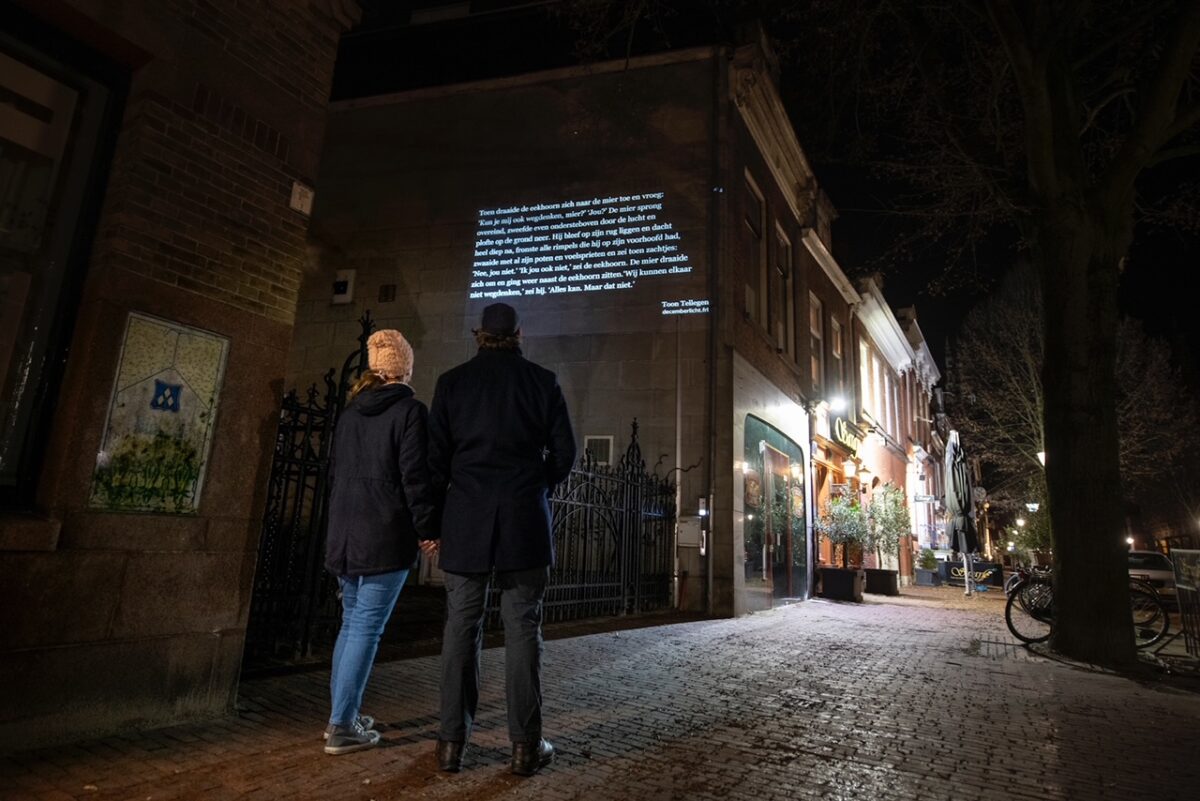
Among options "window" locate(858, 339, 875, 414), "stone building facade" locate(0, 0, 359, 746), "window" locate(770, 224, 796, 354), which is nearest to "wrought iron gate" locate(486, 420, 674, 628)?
"stone building facade" locate(0, 0, 359, 746)

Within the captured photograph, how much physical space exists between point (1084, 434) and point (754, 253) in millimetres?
7104

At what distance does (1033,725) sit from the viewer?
13.4ft

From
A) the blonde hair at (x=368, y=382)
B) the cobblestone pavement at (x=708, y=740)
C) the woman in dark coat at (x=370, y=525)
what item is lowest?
the cobblestone pavement at (x=708, y=740)

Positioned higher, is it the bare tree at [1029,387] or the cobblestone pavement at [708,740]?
the bare tree at [1029,387]

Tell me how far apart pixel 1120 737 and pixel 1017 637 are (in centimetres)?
443

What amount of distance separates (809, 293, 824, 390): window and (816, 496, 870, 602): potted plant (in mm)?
3160

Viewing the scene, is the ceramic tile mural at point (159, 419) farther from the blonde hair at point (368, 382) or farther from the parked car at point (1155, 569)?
the parked car at point (1155, 569)

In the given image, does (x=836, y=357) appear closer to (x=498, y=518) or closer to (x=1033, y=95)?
(x=1033, y=95)

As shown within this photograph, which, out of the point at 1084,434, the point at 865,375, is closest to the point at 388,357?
the point at 1084,434

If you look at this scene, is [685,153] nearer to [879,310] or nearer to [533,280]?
[533,280]

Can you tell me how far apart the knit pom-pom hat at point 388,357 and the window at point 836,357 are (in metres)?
15.7

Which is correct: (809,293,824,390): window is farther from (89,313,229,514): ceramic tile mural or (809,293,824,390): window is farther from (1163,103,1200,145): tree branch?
(89,313,229,514): ceramic tile mural

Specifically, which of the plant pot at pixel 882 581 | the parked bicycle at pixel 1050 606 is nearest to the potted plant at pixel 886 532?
the plant pot at pixel 882 581

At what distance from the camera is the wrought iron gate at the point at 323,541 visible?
4.83 m
